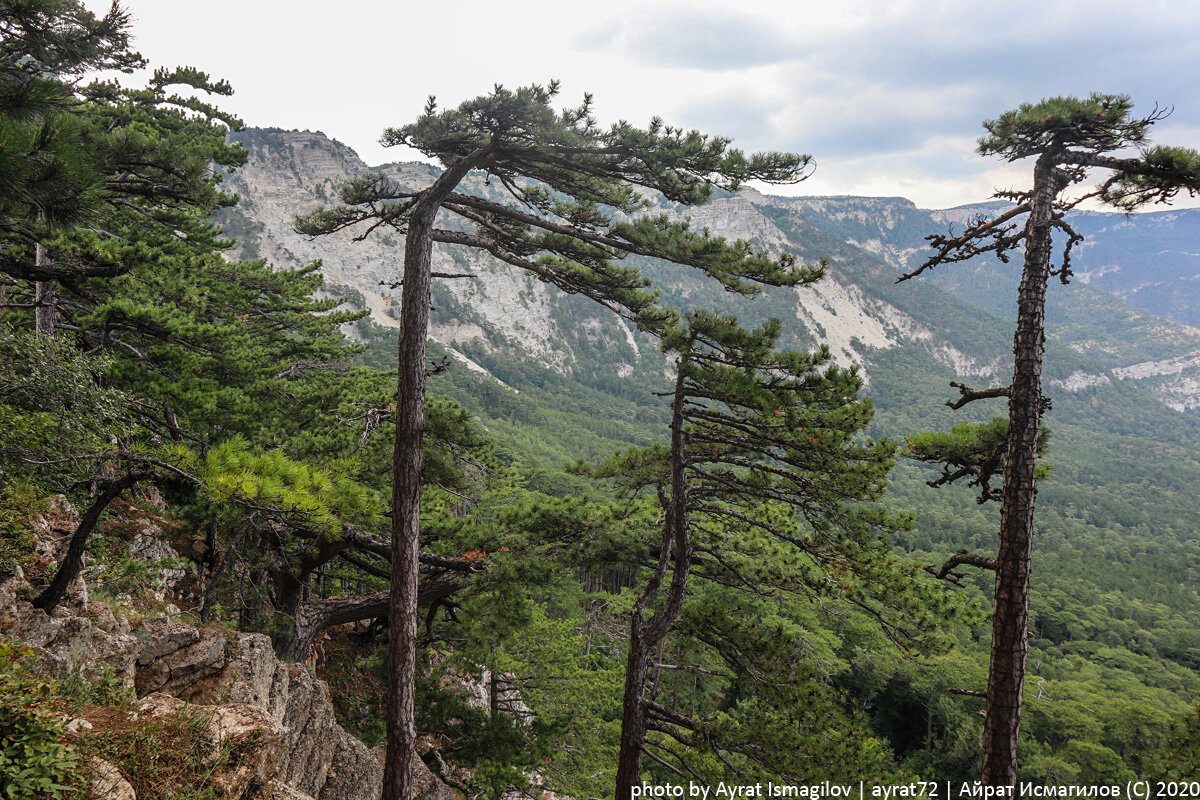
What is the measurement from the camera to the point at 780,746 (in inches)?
238

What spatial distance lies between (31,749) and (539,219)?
5.11m

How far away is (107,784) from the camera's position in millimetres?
2789

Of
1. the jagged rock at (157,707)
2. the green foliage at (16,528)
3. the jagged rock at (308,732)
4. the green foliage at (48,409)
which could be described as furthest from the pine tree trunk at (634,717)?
the green foliage at (16,528)

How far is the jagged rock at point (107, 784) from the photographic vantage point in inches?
106

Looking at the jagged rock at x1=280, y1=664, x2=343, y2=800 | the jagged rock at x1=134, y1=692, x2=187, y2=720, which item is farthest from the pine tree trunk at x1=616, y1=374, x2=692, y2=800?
the jagged rock at x1=134, y1=692, x2=187, y2=720

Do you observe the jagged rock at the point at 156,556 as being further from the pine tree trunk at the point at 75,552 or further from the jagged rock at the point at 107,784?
the jagged rock at the point at 107,784

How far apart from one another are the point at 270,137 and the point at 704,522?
117321mm

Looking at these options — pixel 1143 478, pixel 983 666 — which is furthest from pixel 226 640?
pixel 1143 478

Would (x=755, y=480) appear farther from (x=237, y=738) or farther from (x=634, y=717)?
(x=237, y=738)

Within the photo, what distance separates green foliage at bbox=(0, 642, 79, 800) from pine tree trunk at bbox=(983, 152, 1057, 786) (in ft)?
18.7

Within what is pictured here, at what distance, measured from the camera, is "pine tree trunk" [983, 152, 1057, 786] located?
14.0 ft

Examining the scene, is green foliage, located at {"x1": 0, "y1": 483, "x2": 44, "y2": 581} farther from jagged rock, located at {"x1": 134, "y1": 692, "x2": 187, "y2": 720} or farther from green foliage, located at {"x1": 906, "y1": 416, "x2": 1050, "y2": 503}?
green foliage, located at {"x1": 906, "y1": 416, "x2": 1050, "y2": 503}

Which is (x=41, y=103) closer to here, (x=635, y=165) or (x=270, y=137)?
(x=635, y=165)

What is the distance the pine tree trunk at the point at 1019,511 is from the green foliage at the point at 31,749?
18.7 ft
